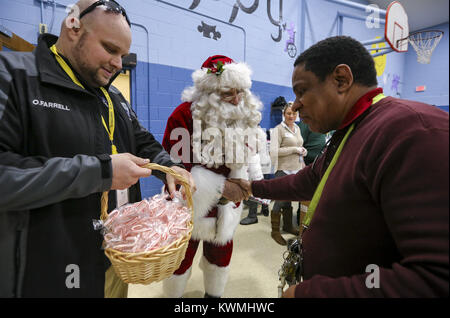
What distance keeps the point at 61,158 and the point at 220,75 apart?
3.69 ft

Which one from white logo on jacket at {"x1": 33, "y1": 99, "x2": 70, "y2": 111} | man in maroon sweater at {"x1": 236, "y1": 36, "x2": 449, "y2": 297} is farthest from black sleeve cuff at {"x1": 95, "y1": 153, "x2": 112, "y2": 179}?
man in maroon sweater at {"x1": 236, "y1": 36, "x2": 449, "y2": 297}

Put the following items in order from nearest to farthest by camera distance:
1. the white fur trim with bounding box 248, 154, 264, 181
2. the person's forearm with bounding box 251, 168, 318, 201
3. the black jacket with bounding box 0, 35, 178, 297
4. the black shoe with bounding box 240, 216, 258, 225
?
the black jacket with bounding box 0, 35, 178, 297 → the person's forearm with bounding box 251, 168, 318, 201 → the white fur trim with bounding box 248, 154, 264, 181 → the black shoe with bounding box 240, 216, 258, 225

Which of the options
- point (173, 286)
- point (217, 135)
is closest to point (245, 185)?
point (217, 135)

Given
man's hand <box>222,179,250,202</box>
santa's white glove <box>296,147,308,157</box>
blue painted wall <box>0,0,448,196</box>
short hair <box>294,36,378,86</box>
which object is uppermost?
blue painted wall <box>0,0,448,196</box>

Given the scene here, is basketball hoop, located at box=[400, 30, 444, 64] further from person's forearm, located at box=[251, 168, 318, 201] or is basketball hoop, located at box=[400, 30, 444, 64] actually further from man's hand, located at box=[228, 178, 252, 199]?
man's hand, located at box=[228, 178, 252, 199]

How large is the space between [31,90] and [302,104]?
0.90 meters

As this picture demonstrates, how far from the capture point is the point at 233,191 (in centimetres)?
143

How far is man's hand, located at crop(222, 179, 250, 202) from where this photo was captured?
141 cm

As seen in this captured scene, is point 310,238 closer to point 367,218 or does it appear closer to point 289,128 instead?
point 367,218

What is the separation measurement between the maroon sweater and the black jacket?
70cm

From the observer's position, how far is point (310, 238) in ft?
2.30

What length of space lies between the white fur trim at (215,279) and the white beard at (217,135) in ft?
2.42

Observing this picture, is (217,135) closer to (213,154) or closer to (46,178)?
(213,154)
